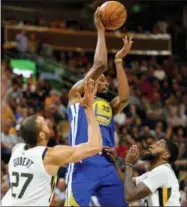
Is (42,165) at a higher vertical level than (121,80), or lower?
lower

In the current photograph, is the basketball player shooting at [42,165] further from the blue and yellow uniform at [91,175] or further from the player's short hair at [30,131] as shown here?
the blue and yellow uniform at [91,175]

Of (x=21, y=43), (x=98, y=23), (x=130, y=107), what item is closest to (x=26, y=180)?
(x=98, y=23)

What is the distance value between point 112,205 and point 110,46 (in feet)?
45.3

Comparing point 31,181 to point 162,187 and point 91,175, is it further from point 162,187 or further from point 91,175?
point 162,187

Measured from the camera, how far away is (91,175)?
21.2 ft

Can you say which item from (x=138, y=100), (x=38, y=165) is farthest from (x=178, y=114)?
(x=38, y=165)

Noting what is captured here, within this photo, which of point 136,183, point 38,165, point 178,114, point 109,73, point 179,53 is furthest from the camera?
point 179,53

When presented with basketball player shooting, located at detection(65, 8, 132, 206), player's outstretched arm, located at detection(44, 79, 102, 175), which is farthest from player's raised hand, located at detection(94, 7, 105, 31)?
player's outstretched arm, located at detection(44, 79, 102, 175)

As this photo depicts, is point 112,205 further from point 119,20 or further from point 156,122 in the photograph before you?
point 156,122

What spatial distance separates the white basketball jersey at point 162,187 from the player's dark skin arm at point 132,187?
0.22 ft

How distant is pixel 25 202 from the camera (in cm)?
520

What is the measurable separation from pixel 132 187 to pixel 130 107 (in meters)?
9.47

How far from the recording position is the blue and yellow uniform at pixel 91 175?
645cm

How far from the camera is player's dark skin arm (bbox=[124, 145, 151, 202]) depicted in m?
6.12
